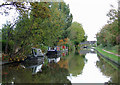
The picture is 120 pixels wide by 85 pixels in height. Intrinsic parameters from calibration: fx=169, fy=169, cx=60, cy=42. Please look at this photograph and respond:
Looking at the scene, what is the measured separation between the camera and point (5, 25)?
64.5 ft

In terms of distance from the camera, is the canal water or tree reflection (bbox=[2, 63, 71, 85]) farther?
the canal water

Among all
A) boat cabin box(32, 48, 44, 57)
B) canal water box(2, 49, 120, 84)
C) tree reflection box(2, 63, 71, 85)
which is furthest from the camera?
boat cabin box(32, 48, 44, 57)

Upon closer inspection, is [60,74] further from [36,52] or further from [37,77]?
[36,52]

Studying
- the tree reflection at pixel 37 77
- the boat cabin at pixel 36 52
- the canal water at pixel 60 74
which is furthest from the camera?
the boat cabin at pixel 36 52

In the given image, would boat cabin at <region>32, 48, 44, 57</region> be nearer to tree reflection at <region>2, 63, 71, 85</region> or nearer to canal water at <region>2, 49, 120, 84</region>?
canal water at <region>2, 49, 120, 84</region>

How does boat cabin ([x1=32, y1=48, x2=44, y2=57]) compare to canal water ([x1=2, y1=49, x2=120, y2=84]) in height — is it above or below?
above

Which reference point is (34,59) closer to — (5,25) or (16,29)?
(16,29)

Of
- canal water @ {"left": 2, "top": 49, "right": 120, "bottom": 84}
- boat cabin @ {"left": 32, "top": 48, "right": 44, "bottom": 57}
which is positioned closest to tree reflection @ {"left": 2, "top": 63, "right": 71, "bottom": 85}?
canal water @ {"left": 2, "top": 49, "right": 120, "bottom": 84}

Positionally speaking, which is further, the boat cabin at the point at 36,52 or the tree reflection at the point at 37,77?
the boat cabin at the point at 36,52

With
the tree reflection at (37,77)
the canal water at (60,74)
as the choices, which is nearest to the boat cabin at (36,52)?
the canal water at (60,74)

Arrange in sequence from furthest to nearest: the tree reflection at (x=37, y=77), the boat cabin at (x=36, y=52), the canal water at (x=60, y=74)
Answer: the boat cabin at (x=36, y=52)
the canal water at (x=60, y=74)
the tree reflection at (x=37, y=77)

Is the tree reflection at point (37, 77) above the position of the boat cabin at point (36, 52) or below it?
below

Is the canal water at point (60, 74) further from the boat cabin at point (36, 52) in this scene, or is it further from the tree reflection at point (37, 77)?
the boat cabin at point (36, 52)

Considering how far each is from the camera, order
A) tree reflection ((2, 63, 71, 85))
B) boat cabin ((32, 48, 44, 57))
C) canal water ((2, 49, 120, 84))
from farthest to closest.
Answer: boat cabin ((32, 48, 44, 57)) → canal water ((2, 49, 120, 84)) → tree reflection ((2, 63, 71, 85))
